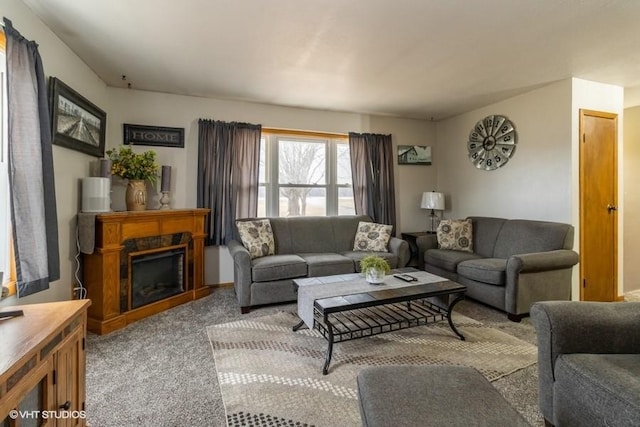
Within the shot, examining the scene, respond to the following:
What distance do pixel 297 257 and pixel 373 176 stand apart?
1.87 metres

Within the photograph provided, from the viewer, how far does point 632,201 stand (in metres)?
3.95

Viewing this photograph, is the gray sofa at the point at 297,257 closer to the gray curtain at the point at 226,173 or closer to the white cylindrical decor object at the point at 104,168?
the gray curtain at the point at 226,173

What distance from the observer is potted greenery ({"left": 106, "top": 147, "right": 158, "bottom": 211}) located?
3186 millimetres

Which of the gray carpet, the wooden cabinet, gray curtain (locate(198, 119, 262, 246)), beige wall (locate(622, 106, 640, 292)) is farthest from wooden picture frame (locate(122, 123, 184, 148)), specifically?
beige wall (locate(622, 106, 640, 292))

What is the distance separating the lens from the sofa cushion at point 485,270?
2994mm

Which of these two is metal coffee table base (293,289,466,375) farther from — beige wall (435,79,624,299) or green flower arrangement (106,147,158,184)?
green flower arrangement (106,147,158,184)

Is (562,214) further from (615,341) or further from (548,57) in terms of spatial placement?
(615,341)

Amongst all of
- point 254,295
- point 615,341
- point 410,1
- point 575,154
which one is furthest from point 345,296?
point 575,154

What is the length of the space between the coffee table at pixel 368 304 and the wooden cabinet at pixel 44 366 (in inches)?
51.5

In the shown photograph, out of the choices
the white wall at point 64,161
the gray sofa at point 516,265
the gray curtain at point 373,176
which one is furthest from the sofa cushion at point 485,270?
the white wall at point 64,161

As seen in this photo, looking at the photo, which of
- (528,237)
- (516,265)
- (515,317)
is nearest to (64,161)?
(516,265)

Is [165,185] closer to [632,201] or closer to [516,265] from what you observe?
[516,265]

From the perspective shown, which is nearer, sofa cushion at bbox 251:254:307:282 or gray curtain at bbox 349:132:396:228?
sofa cushion at bbox 251:254:307:282

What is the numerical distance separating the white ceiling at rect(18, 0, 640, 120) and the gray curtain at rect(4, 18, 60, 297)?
18.9 inches
